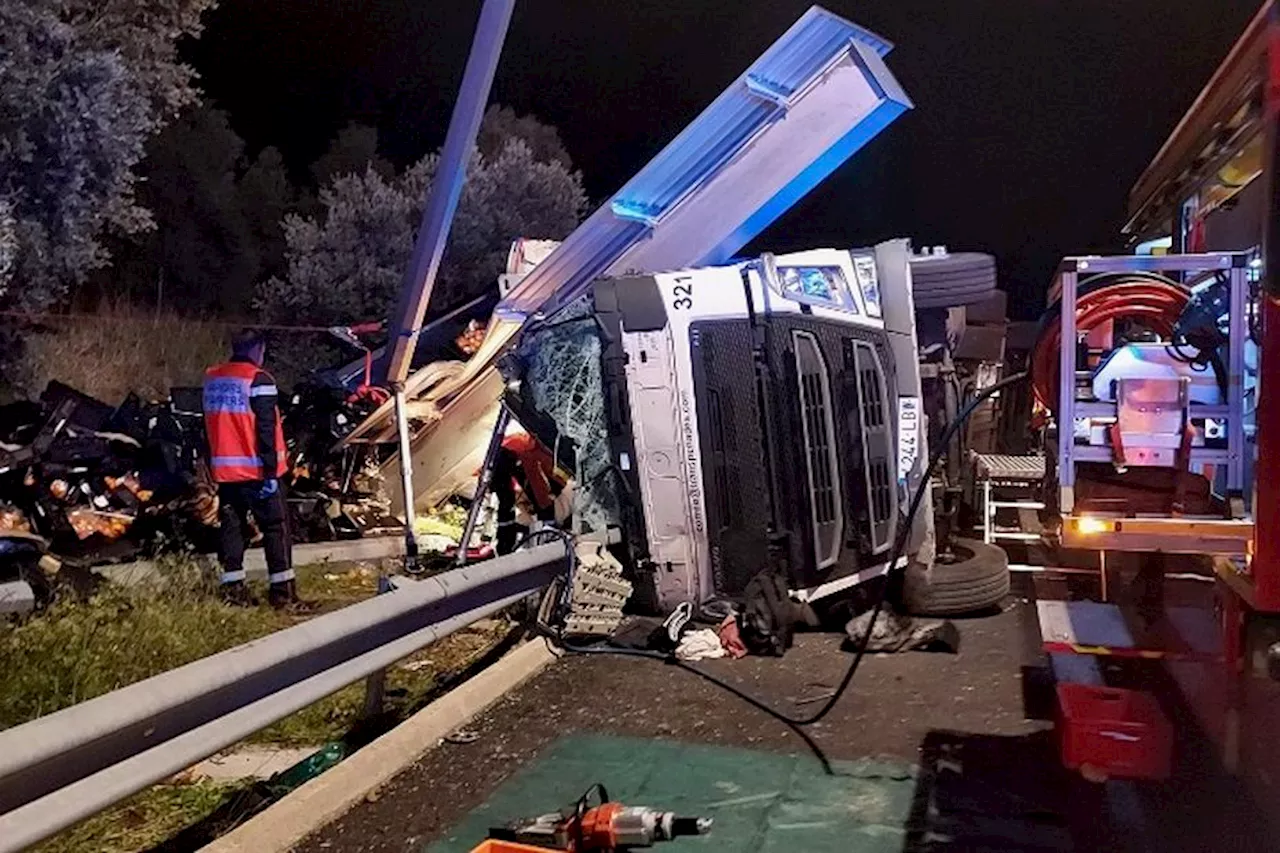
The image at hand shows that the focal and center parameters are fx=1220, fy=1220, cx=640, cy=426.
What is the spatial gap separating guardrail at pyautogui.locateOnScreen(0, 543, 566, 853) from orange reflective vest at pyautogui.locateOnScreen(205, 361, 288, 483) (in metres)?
3.14

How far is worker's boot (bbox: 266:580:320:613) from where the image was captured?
290 inches

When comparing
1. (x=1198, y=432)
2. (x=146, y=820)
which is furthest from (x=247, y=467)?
(x=1198, y=432)

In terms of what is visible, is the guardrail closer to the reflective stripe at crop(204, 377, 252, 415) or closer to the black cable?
the black cable

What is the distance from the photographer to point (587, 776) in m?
4.38

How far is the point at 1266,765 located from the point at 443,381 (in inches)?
305

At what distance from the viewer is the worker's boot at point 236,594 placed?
7.28 m

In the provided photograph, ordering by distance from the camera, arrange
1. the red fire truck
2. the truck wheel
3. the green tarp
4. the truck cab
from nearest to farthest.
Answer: the green tarp → the red fire truck → the truck cab → the truck wheel

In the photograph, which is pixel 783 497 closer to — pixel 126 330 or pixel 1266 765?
pixel 1266 765

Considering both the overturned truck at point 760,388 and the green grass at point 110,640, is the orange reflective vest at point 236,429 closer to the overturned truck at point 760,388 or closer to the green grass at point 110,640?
the green grass at point 110,640

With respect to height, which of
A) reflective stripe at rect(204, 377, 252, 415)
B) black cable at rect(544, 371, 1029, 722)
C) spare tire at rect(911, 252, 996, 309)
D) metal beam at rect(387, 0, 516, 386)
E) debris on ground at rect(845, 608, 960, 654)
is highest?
metal beam at rect(387, 0, 516, 386)

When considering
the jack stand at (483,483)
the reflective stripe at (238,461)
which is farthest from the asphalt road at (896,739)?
the reflective stripe at (238,461)

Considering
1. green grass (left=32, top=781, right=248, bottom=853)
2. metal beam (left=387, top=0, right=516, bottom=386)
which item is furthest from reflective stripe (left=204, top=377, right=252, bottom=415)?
green grass (left=32, top=781, right=248, bottom=853)

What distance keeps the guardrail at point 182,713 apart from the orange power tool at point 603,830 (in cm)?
80

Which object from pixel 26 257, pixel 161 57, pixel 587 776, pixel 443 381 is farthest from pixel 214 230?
pixel 587 776
